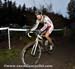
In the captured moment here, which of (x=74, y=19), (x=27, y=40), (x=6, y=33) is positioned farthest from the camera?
(x=6, y=33)

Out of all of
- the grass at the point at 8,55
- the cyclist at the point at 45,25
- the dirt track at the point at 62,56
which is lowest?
the grass at the point at 8,55

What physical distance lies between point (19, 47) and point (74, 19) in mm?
1933

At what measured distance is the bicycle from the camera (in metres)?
8.60

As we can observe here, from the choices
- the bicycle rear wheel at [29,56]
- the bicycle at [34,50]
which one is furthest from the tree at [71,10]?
the bicycle rear wheel at [29,56]

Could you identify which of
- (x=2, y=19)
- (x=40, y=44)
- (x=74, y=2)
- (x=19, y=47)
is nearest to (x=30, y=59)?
(x=40, y=44)

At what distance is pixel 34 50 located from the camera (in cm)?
869

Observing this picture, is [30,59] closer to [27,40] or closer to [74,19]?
[27,40]

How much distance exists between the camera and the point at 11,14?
9656 millimetres

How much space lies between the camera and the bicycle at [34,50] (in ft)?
28.2

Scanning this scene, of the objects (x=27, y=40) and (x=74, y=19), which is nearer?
(x=27, y=40)

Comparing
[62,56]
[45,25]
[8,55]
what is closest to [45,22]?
[45,25]

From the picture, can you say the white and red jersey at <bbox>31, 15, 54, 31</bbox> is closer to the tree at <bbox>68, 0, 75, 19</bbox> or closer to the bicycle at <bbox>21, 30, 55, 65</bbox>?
the bicycle at <bbox>21, 30, 55, 65</bbox>

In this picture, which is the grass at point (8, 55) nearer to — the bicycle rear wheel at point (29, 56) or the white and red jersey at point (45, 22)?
the bicycle rear wheel at point (29, 56)

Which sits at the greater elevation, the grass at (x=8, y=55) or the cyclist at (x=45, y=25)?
the cyclist at (x=45, y=25)
